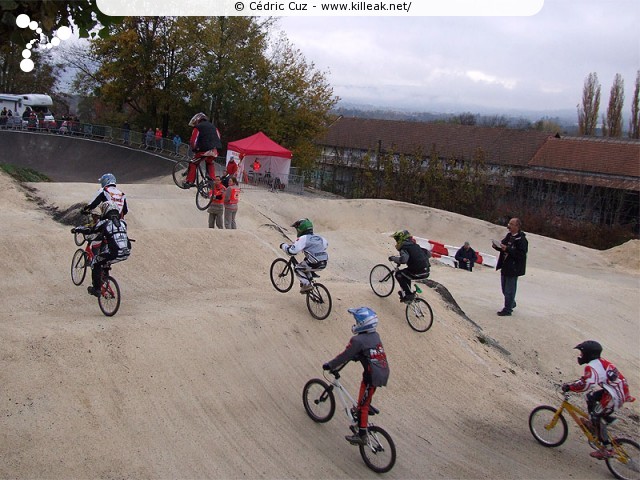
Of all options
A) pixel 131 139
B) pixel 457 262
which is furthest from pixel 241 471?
pixel 131 139

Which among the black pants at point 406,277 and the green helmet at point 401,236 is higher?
the green helmet at point 401,236

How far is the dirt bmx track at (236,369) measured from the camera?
278 inches

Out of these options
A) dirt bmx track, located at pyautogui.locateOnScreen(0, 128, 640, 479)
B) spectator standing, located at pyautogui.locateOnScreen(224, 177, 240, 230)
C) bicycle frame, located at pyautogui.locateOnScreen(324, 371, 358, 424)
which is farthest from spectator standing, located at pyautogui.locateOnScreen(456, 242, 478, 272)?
bicycle frame, located at pyautogui.locateOnScreen(324, 371, 358, 424)

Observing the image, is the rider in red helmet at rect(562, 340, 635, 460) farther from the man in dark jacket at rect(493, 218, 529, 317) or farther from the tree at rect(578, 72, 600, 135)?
the tree at rect(578, 72, 600, 135)

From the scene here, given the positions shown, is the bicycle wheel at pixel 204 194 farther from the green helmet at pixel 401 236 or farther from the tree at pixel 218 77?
the tree at pixel 218 77

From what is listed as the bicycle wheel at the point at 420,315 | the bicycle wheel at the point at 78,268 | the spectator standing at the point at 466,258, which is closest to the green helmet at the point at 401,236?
the bicycle wheel at the point at 420,315

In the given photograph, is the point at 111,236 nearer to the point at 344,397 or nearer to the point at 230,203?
the point at 344,397

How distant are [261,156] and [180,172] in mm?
14496

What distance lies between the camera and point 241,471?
6949 millimetres

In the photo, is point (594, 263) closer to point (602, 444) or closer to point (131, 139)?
point (602, 444)

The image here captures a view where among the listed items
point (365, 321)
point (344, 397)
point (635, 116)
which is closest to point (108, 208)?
point (365, 321)

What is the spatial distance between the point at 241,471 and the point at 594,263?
Result: 23007mm

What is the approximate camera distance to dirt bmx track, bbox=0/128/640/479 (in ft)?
23.1

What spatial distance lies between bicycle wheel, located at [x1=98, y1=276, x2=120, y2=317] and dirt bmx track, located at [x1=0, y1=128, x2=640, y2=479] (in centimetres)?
26
